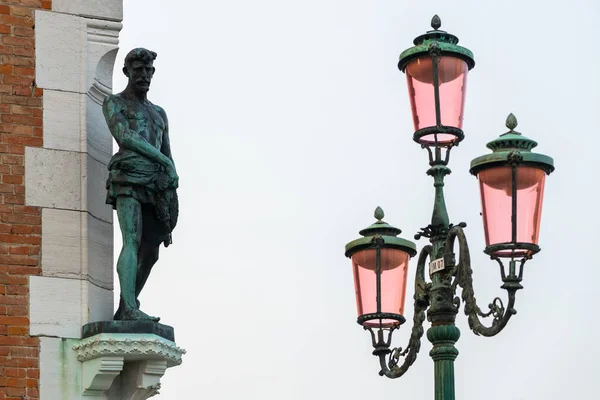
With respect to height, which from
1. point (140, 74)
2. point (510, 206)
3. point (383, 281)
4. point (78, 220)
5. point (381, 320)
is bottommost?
point (381, 320)

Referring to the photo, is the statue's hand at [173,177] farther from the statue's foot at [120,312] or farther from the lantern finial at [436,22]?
the lantern finial at [436,22]

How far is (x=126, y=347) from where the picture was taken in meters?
13.1

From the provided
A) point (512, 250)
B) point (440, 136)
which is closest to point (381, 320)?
point (440, 136)

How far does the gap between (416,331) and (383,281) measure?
58 centimetres

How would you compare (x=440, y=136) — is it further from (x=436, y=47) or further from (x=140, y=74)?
(x=140, y=74)

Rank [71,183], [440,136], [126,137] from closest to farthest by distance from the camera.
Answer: [440,136] → [126,137] → [71,183]

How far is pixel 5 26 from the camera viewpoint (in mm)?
13812

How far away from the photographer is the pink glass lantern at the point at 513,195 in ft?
40.8

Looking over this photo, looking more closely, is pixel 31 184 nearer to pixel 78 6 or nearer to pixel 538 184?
pixel 78 6

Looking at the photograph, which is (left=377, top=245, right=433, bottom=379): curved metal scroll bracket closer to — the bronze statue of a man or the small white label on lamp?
the small white label on lamp

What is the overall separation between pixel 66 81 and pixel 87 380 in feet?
7.75

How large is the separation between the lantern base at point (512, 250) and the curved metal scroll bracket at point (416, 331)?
115 cm

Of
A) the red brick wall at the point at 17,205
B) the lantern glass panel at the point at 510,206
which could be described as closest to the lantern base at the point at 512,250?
the lantern glass panel at the point at 510,206

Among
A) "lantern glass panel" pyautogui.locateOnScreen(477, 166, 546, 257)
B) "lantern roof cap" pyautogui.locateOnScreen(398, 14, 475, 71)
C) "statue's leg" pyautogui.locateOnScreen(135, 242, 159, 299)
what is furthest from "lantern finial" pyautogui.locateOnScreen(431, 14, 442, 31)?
"statue's leg" pyautogui.locateOnScreen(135, 242, 159, 299)
